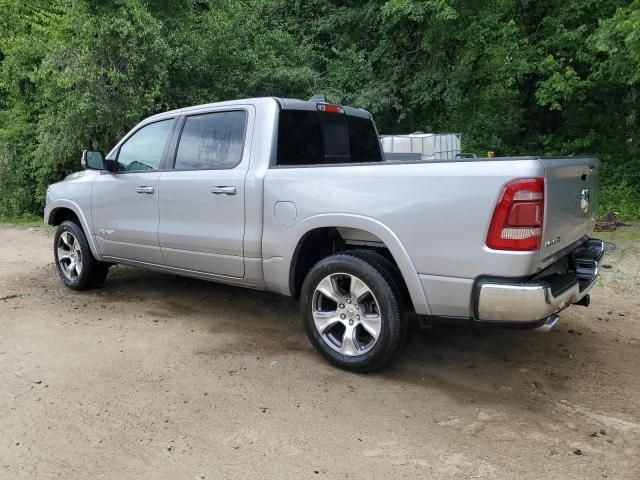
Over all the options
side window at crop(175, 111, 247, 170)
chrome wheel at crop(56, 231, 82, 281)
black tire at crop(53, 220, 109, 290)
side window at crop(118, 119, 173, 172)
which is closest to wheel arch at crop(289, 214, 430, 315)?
side window at crop(175, 111, 247, 170)

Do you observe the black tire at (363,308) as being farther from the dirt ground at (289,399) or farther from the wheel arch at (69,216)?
the wheel arch at (69,216)

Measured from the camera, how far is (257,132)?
426cm

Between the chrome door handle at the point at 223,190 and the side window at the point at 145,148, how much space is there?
91 centimetres

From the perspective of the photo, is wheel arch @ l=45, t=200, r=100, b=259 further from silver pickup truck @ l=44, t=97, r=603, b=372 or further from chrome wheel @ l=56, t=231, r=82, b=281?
chrome wheel @ l=56, t=231, r=82, b=281

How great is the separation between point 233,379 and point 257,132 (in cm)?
185

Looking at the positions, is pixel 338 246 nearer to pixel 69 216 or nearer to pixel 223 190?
pixel 223 190

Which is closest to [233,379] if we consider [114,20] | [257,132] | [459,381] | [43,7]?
[459,381]

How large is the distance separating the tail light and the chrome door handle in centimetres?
202

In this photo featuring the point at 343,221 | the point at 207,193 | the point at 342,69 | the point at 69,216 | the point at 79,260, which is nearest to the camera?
the point at 343,221

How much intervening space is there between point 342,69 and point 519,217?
1250cm

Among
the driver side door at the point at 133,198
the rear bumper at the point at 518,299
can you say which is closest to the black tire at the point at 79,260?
the driver side door at the point at 133,198

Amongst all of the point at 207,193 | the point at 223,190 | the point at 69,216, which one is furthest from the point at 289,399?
the point at 69,216

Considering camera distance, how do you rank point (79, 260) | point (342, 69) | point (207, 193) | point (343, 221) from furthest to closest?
1. point (342, 69)
2. point (79, 260)
3. point (207, 193)
4. point (343, 221)

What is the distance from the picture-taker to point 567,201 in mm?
3426
